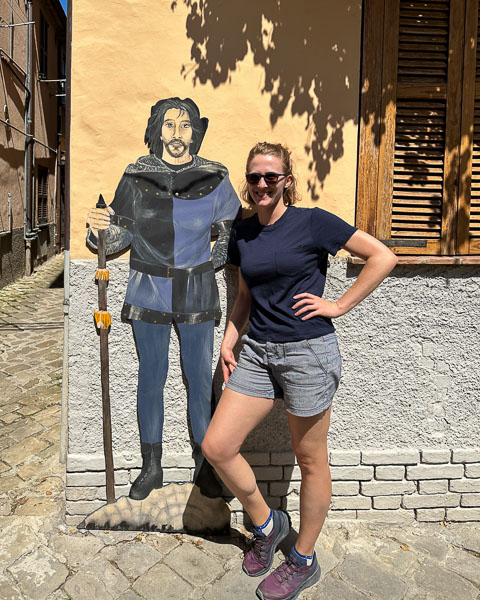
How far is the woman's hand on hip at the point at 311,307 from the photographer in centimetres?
251

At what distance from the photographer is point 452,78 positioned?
314 cm

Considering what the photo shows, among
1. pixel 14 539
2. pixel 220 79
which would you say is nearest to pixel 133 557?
pixel 14 539

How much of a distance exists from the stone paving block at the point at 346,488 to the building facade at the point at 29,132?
971 centimetres

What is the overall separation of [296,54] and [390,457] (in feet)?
8.78

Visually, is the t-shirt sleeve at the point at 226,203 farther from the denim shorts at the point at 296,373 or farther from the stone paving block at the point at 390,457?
the stone paving block at the point at 390,457

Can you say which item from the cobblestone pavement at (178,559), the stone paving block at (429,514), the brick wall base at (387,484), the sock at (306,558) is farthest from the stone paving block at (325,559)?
the stone paving block at (429,514)

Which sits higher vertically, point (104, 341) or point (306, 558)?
point (104, 341)

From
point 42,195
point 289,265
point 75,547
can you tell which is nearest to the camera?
point 289,265

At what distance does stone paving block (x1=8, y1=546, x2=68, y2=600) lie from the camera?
2.63m

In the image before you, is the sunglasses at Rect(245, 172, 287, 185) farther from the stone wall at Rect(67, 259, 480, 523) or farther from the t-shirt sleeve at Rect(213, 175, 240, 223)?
the stone wall at Rect(67, 259, 480, 523)

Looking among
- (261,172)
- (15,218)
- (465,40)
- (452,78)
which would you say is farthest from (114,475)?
(15,218)

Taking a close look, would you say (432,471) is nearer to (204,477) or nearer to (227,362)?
(204,477)

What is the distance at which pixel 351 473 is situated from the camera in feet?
11.0

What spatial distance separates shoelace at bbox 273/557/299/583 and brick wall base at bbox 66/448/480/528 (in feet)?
1.87
